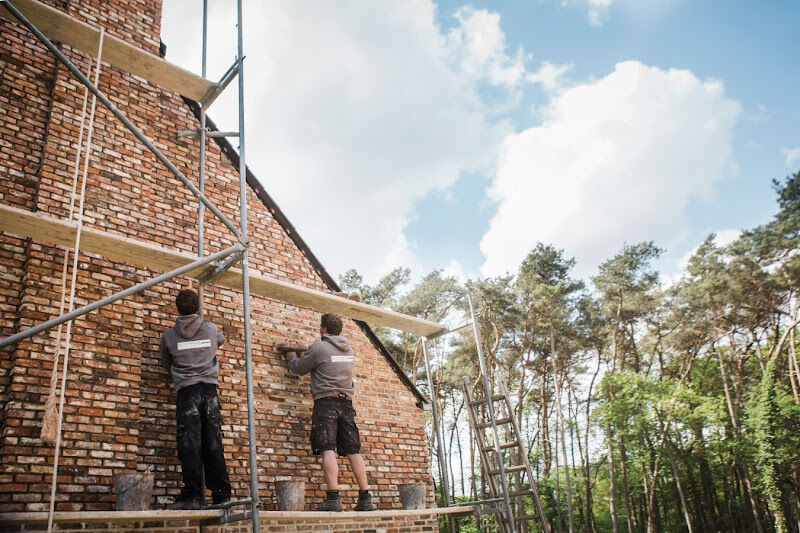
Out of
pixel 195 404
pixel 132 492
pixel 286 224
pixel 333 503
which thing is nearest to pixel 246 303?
pixel 195 404

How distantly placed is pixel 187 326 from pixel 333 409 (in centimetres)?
150

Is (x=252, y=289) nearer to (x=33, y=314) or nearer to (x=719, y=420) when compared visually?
(x=33, y=314)

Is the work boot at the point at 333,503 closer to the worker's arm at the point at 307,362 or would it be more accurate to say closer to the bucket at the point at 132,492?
the worker's arm at the point at 307,362

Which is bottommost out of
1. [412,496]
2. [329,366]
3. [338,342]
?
[412,496]

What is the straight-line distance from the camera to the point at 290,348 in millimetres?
5941

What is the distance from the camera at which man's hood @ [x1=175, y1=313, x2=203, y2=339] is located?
15.0 feet

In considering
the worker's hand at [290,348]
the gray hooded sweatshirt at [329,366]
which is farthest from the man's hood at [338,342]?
the worker's hand at [290,348]

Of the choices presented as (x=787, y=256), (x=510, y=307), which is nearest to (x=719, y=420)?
(x=787, y=256)

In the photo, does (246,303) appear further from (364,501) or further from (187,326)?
(364,501)

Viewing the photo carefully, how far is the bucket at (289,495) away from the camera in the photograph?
15.4ft

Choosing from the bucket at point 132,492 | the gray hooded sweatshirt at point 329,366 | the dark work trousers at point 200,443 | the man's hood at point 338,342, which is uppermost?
the man's hood at point 338,342

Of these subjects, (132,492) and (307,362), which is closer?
(132,492)

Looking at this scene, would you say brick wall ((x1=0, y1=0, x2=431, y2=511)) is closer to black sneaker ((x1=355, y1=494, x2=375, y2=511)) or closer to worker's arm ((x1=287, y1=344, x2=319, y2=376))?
worker's arm ((x1=287, y1=344, x2=319, y2=376))

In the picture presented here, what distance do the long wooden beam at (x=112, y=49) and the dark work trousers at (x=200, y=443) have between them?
3.16 metres
